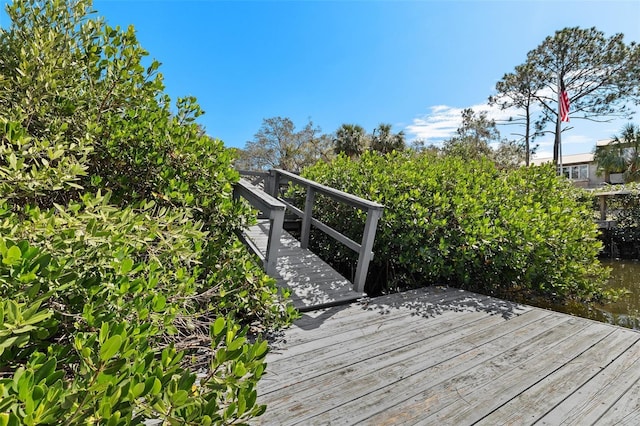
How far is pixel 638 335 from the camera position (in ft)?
8.66

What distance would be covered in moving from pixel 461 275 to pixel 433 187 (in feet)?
3.94

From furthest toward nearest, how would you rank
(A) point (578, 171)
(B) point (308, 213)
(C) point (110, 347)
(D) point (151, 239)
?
(A) point (578, 171)
(B) point (308, 213)
(D) point (151, 239)
(C) point (110, 347)

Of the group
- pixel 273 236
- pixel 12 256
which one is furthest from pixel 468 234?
pixel 12 256

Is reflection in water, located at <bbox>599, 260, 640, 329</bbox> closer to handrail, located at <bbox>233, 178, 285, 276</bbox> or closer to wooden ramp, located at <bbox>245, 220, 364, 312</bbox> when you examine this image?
wooden ramp, located at <bbox>245, 220, 364, 312</bbox>

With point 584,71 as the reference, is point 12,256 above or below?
below

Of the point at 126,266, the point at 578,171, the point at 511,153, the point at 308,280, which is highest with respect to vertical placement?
the point at 511,153

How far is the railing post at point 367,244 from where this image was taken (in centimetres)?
329

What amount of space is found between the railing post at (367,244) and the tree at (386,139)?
20020 mm

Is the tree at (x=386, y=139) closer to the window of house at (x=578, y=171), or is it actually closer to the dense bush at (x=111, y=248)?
the window of house at (x=578, y=171)

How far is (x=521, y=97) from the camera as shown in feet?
78.4

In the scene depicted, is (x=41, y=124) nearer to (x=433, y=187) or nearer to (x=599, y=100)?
(x=433, y=187)

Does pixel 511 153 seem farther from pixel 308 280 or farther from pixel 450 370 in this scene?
pixel 450 370

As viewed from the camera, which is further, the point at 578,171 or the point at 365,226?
the point at 578,171

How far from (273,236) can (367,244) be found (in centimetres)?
117
